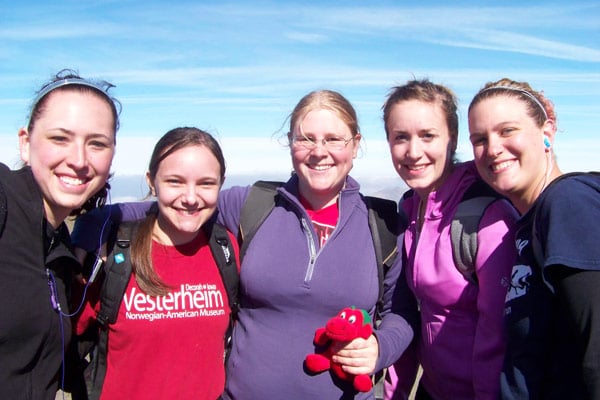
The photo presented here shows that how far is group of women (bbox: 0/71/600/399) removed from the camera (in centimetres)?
273

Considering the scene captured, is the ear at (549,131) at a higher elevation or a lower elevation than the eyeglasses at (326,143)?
higher

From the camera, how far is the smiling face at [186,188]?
3666mm

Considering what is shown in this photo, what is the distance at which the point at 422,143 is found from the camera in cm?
390

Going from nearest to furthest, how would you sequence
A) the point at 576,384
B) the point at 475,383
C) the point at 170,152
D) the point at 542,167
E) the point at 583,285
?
the point at 583,285 < the point at 576,384 < the point at 542,167 < the point at 475,383 < the point at 170,152

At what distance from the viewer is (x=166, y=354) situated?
11.3ft

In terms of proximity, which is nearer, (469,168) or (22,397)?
(22,397)

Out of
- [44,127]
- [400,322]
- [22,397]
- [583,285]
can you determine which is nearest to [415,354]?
[400,322]

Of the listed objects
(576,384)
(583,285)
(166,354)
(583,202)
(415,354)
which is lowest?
(415,354)

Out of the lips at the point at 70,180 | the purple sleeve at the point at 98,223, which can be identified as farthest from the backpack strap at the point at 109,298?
the lips at the point at 70,180

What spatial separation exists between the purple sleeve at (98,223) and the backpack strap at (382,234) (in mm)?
1840

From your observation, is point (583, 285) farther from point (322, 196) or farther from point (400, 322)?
point (322, 196)

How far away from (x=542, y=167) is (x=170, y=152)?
2569 millimetres

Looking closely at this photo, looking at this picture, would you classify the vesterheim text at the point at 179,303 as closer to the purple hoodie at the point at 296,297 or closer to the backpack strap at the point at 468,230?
the purple hoodie at the point at 296,297

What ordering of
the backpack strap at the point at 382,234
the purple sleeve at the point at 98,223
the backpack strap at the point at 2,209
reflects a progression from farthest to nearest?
the backpack strap at the point at 382,234
the purple sleeve at the point at 98,223
the backpack strap at the point at 2,209
